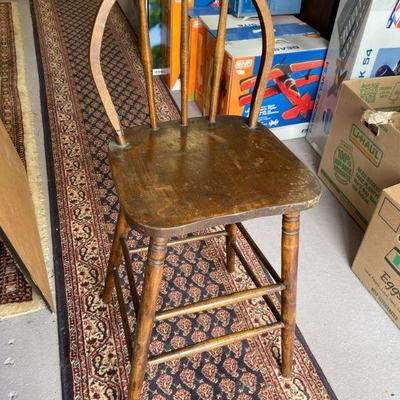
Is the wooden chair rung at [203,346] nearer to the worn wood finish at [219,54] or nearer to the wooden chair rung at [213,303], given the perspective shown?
the wooden chair rung at [213,303]

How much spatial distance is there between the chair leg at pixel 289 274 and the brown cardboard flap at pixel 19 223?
23.4 inches

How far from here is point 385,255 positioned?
1.16m

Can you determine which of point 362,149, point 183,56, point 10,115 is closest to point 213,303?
point 183,56

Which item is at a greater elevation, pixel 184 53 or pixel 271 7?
pixel 184 53

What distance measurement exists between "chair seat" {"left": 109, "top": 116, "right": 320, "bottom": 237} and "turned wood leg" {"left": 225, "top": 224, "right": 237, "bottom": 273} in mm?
300

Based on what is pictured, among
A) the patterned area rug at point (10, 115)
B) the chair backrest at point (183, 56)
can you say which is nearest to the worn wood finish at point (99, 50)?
the chair backrest at point (183, 56)

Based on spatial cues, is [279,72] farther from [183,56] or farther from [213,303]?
[213,303]

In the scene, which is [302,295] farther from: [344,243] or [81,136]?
[81,136]

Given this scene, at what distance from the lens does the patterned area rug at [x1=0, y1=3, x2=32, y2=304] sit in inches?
46.2

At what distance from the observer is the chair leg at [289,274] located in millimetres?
836

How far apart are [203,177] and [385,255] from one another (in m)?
0.64

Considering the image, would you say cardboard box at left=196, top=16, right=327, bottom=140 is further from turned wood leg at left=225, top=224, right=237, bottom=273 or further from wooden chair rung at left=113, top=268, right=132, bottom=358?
wooden chair rung at left=113, top=268, right=132, bottom=358

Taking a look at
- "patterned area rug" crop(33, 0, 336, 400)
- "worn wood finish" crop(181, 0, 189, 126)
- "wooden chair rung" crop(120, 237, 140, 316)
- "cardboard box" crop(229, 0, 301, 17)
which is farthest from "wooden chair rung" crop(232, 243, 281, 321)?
"cardboard box" crop(229, 0, 301, 17)

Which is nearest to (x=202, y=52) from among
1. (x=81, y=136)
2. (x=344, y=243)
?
(x=81, y=136)
